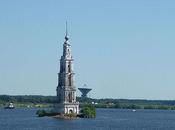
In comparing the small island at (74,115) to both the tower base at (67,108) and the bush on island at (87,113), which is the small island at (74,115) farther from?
A: the tower base at (67,108)

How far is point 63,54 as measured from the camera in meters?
152

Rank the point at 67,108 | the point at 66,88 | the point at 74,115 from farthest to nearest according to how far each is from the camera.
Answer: the point at 66,88, the point at 67,108, the point at 74,115

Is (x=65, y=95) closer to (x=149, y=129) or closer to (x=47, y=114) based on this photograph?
(x=47, y=114)

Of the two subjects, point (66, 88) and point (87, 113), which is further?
point (66, 88)

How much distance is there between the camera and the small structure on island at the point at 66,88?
149m

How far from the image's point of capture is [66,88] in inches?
5930

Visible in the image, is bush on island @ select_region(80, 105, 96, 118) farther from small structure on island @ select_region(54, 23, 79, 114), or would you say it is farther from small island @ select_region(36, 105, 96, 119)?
small structure on island @ select_region(54, 23, 79, 114)

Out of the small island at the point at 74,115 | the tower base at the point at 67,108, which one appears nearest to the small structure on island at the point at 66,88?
the tower base at the point at 67,108

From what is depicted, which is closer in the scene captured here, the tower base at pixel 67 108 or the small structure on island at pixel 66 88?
the tower base at pixel 67 108

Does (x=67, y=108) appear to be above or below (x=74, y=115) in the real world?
above

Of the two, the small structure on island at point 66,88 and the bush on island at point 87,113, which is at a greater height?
the small structure on island at point 66,88

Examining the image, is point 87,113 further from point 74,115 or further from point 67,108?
point 67,108

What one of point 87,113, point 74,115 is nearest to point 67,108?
point 74,115

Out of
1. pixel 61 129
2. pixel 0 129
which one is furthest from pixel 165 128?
pixel 0 129
